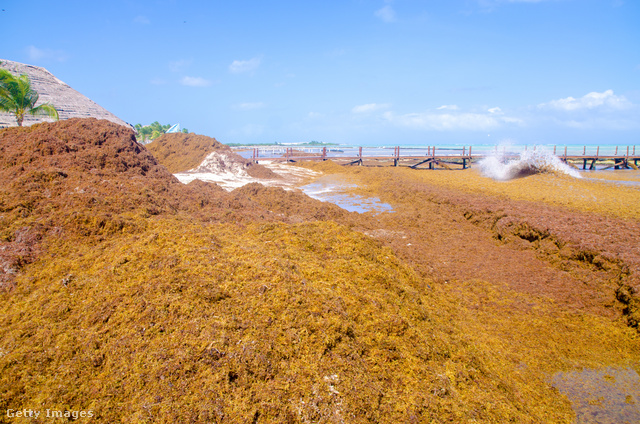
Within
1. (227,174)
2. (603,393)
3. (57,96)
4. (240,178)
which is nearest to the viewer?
(603,393)

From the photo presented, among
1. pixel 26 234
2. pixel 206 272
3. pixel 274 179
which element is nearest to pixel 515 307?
pixel 206 272

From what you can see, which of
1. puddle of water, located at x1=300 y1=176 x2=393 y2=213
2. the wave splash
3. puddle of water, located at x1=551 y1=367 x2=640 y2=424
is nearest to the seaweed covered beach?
puddle of water, located at x1=551 y1=367 x2=640 y2=424

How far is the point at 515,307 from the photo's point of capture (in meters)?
5.01

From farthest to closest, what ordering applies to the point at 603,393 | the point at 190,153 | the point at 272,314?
the point at 190,153 < the point at 603,393 < the point at 272,314

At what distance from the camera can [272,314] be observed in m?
2.94

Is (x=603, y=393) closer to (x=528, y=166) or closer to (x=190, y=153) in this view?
(x=528, y=166)

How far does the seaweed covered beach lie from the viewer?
2350mm

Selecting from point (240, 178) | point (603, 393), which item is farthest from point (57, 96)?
point (603, 393)

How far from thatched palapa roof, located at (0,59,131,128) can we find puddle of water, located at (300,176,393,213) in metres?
14.6

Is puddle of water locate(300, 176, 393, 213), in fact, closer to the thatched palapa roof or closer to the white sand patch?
Answer: the white sand patch

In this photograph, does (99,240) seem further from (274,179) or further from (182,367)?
(274,179)

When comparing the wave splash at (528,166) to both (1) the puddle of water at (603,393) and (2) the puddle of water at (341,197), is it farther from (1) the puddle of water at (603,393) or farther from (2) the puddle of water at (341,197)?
(1) the puddle of water at (603,393)

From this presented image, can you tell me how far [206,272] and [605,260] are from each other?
670cm

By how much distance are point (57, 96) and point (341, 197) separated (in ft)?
61.2
